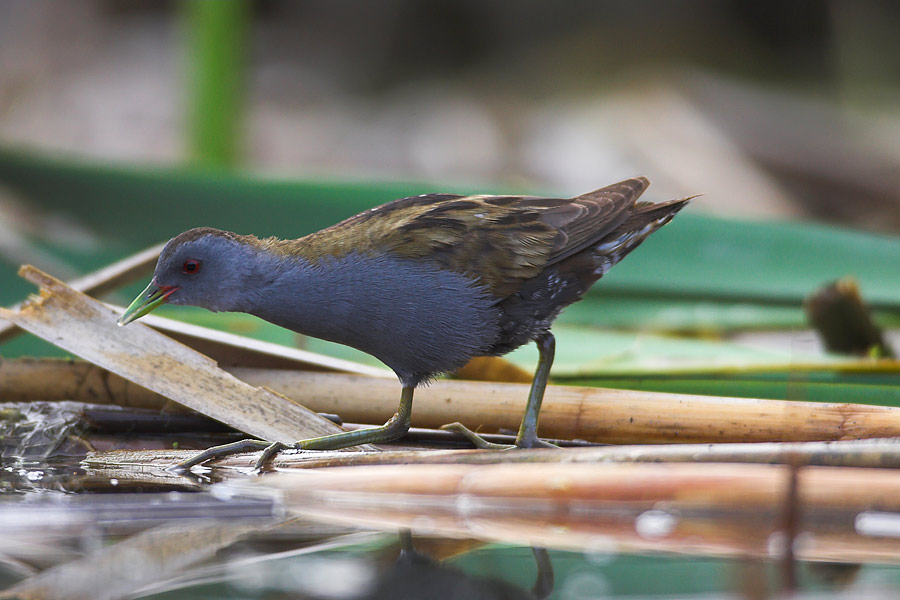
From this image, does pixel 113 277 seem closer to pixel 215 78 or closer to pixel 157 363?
pixel 157 363

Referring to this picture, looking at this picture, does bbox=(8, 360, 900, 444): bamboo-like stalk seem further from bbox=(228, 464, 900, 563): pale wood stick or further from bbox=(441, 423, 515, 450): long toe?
bbox=(228, 464, 900, 563): pale wood stick

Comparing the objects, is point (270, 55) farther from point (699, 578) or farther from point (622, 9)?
point (699, 578)

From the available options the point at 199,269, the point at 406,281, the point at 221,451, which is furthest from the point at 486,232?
the point at 221,451

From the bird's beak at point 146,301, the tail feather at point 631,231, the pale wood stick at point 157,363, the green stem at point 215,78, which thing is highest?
the green stem at point 215,78

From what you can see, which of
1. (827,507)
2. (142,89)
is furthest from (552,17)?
(827,507)

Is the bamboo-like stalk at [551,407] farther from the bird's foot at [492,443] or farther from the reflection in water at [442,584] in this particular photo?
the reflection in water at [442,584]

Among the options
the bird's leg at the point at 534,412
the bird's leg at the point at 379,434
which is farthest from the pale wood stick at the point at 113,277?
the bird's leg at the point at 534,412
